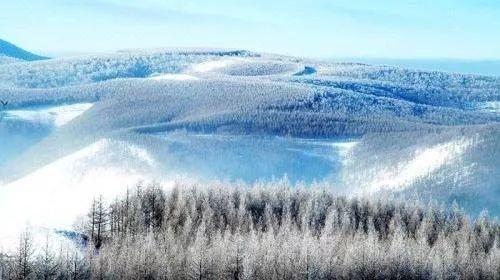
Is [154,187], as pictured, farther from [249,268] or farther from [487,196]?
[487,196]

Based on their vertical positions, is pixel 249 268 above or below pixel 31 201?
above

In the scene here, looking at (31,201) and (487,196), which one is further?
(487,196)

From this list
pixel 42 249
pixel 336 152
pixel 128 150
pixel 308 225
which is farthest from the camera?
pixel 336 152

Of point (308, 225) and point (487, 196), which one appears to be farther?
point (487, 196)

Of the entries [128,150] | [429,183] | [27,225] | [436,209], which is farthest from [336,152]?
[27,225]

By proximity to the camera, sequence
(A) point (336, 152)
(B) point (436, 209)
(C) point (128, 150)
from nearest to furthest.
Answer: (B) point (436, 209) → (C) point (128, 150) → (A) point (336, 152)

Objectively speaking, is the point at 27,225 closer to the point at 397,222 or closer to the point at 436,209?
the point at 397,222

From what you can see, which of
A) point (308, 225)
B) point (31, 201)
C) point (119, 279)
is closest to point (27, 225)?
point (119, 279)
